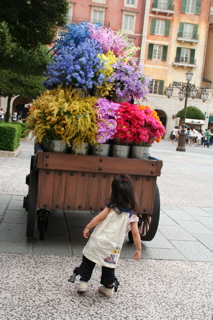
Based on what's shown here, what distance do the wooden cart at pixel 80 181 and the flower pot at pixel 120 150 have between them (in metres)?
0.11

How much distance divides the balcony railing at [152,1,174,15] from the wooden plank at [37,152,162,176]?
132ft

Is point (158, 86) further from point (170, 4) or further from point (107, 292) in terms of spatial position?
point (107, 292)

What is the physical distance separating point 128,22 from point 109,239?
41.0 m

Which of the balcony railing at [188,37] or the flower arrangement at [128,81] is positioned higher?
the balcony railing at [188,37]

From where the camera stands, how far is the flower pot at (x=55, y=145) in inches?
Answer: 143

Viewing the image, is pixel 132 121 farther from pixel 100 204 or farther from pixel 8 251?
pixel 8 251

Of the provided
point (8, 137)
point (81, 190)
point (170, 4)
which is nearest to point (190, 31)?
point (170, 4)

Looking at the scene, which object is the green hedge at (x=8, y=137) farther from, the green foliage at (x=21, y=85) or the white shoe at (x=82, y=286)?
the green foliage at (x=21, y=85)

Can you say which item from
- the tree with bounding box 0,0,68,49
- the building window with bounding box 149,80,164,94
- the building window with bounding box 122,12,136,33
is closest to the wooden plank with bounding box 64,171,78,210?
the tree with bounding box 0,0,68,49

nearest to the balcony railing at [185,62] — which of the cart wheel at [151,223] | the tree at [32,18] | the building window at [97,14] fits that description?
the building window at [97,14]

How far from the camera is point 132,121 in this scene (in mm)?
3723

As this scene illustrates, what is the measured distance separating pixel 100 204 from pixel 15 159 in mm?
7518

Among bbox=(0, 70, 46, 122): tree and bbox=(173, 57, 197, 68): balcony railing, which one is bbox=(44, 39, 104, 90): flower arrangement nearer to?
bbox=(0, 70, 46, 122): tree

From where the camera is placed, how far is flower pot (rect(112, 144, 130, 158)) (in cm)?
381
